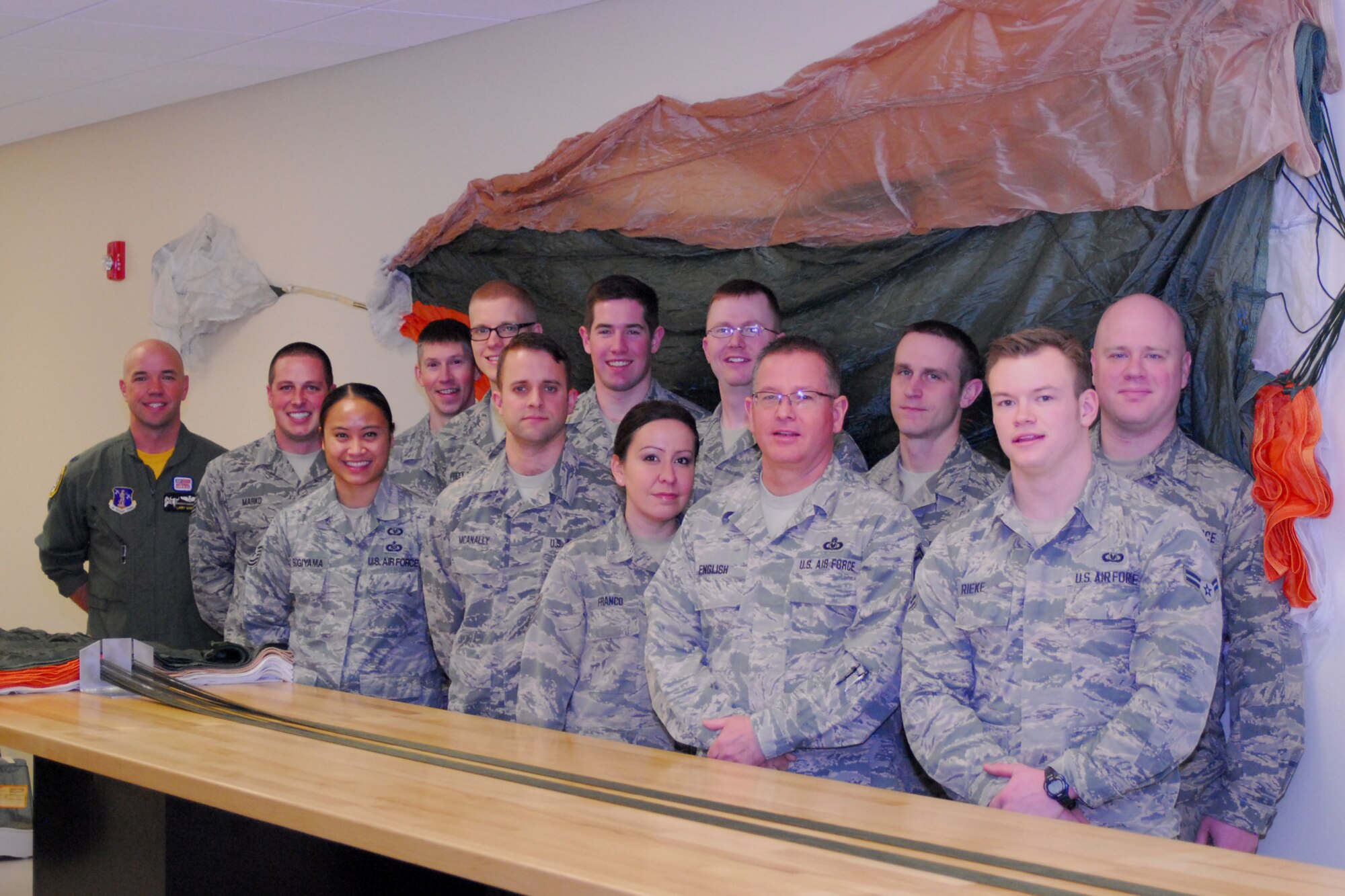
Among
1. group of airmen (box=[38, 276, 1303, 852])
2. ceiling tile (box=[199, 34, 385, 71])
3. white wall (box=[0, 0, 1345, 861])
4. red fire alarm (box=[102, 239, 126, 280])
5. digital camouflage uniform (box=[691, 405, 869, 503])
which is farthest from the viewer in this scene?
red fire alarm (box=[102, 239, 126, 280])

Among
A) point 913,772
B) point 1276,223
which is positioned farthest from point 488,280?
point 1276,223

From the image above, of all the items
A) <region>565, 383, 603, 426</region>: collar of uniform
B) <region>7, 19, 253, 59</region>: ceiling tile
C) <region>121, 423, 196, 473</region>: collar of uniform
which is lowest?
<region>121, 423, 196, 473</region>: collar of uniform

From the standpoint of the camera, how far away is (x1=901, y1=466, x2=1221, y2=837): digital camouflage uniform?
7.43ft

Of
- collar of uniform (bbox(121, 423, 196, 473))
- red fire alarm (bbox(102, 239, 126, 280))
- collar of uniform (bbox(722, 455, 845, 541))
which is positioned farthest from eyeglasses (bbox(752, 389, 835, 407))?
red fire alarm (bbox(102, 239, 126, 280))

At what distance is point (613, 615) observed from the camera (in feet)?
10.00

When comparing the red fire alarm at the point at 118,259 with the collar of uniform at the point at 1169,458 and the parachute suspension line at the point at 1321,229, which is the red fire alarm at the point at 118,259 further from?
the parachute suspension line at the point at 1321,229

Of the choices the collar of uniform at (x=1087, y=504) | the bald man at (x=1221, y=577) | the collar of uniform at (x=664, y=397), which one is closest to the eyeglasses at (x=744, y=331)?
the collar of uniform at (x=664, y=397)

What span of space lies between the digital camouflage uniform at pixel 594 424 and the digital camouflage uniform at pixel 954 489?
0.79 metres

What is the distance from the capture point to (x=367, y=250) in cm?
497

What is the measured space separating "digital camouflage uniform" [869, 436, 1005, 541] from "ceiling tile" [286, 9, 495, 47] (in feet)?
8.00

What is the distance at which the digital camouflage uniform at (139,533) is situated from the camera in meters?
4.47

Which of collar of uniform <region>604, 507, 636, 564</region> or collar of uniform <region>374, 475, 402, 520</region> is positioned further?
collar of uniform <region>374, 475, 402, 520</region>

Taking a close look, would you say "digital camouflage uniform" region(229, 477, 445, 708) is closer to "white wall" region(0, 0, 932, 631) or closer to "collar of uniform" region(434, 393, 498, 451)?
"collar of uniform" region(434, 393, 498, 451)

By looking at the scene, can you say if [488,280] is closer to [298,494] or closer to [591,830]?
[298,494]
